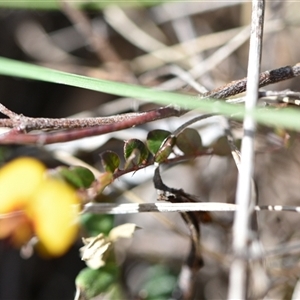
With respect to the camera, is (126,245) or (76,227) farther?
(126,245)

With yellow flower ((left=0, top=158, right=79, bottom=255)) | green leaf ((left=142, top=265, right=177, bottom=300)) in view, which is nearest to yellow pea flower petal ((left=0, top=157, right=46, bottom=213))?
yellow flower ((left=0, top=158, right=79, bottom=255))

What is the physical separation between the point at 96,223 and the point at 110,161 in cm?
15

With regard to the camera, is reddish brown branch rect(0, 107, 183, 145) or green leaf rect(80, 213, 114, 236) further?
green leaf rect(80, 213, 114, 236)

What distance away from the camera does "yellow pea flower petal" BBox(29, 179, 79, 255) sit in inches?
28.8

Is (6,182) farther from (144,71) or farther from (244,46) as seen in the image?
(244,46)

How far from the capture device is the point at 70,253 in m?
1.21

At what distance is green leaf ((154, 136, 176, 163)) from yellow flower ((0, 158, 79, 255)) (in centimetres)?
14

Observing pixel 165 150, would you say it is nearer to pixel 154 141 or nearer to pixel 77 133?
pixel 154 141

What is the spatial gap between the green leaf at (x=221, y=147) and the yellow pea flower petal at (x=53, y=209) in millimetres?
234

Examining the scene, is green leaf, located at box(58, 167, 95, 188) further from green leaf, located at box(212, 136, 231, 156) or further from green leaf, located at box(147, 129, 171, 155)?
green leaf, located at box(212, 136, 231, 156)

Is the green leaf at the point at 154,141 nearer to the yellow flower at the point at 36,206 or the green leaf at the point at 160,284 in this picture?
the yellow flower at the point at 36,206

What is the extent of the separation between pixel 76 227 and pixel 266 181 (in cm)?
48

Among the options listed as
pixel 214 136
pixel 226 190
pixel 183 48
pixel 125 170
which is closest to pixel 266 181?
pixel 226 190

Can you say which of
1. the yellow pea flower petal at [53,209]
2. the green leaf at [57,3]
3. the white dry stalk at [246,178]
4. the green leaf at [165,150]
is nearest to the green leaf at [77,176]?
the yellow pea flower petal at [53,209]
